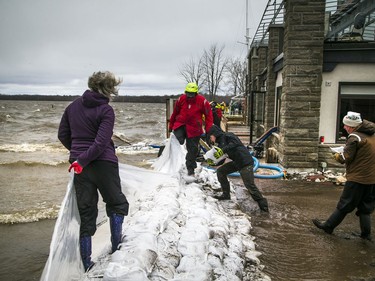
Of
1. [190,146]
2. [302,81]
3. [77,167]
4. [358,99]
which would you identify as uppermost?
[302,81]

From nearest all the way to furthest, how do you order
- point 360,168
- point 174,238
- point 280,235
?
point 174,238 < point 360,168 < point 280,235

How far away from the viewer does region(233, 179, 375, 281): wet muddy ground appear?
140 inches

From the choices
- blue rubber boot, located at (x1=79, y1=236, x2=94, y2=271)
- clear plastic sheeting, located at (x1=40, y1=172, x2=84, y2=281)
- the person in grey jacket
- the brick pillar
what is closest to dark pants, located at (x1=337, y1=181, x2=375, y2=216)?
the person in grey jacket

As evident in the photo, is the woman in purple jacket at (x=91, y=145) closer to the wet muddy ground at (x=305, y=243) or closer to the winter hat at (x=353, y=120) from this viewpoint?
the wet muddy ground at (x=305, y=243)

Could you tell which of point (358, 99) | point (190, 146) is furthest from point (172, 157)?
point (358, 99)

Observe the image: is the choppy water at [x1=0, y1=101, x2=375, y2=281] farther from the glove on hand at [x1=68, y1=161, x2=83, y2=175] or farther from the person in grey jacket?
the glove on hand at [x1=68, y1=161, x2=83, y2=175]

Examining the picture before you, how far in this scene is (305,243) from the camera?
14.1ft

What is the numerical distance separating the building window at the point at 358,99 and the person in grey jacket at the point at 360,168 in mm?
4395

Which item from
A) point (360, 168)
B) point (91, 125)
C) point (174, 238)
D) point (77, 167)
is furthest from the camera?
point (360, 168)

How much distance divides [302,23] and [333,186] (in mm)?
3921

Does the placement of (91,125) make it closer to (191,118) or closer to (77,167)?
(77,167)

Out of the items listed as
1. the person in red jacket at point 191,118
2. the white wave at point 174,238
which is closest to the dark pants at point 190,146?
the person in red jacket at point 191,118

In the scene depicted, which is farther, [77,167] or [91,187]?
[91,187]

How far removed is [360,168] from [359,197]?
0.40 metres
